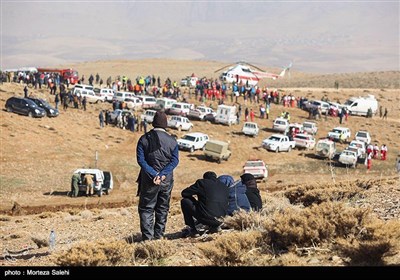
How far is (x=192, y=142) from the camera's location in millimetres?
42562

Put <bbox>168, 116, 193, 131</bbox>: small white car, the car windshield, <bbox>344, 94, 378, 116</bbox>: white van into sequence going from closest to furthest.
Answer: the car windshield < <bbox>168, 116, 193, 131</bbox>: small white car < <bbox>344, 94, 378, 116</bbox>: white van

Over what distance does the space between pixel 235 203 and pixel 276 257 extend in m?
2.84

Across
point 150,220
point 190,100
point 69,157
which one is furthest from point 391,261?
point 190,100

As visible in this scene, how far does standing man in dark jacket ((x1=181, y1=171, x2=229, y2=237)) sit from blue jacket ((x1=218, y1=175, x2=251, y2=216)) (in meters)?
0.47

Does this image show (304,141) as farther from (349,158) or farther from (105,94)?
(105,94)

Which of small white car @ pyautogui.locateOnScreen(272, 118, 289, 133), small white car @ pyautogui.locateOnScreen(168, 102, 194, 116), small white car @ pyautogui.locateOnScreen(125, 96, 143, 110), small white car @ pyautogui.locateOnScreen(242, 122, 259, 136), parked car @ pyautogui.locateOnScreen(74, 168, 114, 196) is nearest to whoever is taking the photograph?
parked car @ pyautogui.locateOnScreen(74, 168, 114, 196)

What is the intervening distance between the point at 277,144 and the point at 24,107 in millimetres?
18884

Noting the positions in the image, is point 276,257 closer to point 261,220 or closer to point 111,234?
point 261,220

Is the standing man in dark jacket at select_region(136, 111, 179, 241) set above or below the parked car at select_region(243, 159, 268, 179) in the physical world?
above

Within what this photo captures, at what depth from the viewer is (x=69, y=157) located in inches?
1502

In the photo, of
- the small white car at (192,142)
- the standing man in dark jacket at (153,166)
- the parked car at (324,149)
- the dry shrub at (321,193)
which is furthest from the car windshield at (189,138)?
the standing man in dark jacket at (153,166)

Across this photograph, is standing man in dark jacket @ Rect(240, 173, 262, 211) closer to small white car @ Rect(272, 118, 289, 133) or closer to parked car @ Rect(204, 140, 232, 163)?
parked car @ Rect(204, 140, 232, 163)

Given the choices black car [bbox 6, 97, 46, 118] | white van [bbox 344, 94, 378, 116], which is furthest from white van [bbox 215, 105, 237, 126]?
white van [bbox 344, 94, 378, 116]

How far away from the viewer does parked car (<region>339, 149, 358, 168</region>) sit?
42219 mm
